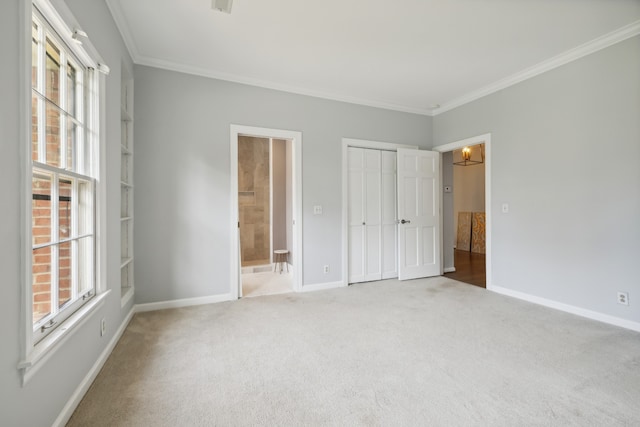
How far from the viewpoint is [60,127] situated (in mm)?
1716

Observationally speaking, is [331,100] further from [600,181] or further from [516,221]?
[600,181]

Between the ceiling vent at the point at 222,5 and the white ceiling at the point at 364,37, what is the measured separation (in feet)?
0.21

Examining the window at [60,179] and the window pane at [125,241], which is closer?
the window at [60,179]

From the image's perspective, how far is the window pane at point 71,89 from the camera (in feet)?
6.03

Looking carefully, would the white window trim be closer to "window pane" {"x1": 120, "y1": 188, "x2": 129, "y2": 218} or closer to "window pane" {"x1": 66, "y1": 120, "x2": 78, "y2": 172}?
"window pane" {"x1": 66, "y1": 120, "x2": 78, "y2": 172}

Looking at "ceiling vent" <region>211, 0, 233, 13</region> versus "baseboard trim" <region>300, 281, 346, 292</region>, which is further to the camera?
"baseboard trim" <region>300, 281, 346, 292</region>

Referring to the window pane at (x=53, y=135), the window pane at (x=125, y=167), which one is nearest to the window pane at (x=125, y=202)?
the window pane at (x=125, y=167)

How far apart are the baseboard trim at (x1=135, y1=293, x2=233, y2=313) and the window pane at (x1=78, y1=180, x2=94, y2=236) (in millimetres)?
1536

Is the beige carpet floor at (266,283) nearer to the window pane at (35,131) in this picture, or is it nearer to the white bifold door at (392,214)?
the white bifold door at (392,214)

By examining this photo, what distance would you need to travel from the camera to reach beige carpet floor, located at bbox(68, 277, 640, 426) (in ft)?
5.31

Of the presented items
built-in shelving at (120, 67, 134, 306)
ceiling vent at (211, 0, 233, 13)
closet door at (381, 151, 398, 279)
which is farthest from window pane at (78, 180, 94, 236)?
closet door at (381, 151, 398, 279)

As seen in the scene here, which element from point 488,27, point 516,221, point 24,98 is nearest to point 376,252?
point 516,221

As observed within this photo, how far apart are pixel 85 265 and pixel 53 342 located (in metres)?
0.74

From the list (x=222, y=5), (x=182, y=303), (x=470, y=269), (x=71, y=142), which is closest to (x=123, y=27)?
(x=222, y=5)
